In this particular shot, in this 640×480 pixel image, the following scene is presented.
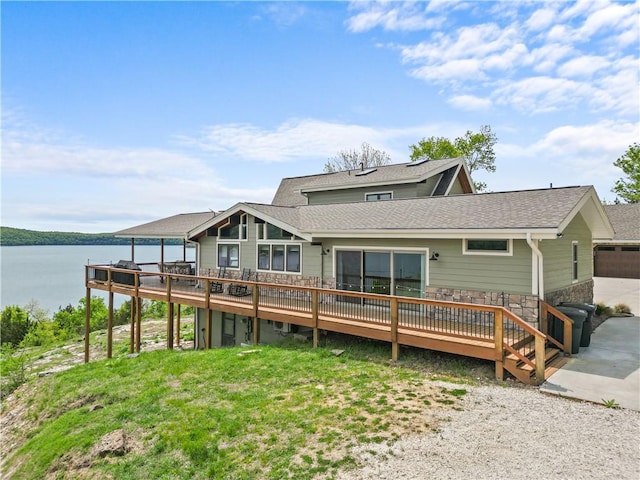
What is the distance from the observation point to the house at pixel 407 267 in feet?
25.9

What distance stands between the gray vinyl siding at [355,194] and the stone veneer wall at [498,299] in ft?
19.8

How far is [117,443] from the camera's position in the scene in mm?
5730

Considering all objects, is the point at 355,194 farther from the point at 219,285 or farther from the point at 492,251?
the point at 492,251

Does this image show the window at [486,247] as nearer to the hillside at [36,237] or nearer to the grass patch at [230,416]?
the grass patch at [230,416]

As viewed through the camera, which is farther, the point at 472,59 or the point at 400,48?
the point at 400,48

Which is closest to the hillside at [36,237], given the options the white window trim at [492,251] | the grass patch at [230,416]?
the grass patch at [230,416]

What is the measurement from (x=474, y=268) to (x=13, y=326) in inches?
1205

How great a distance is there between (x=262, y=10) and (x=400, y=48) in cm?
524

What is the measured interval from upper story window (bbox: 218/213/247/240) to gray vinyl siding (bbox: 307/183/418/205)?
426 centimetres

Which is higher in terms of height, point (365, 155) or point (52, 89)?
point (365, 155)

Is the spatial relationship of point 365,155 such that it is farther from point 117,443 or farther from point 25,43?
point 117,443

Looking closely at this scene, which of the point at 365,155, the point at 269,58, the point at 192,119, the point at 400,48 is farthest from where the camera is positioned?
the point at 365,155

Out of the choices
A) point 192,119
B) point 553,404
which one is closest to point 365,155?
point 192,119

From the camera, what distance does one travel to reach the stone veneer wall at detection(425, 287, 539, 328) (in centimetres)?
805
